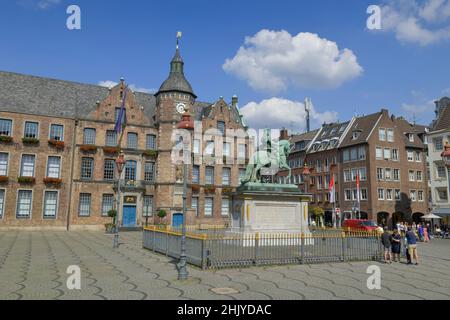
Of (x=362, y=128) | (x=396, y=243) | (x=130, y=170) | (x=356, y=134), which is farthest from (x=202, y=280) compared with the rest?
(x=362, y=128)

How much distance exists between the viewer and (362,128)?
189 ft

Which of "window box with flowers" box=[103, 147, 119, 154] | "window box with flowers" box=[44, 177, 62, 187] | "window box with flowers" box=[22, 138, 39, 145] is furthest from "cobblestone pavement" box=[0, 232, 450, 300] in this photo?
"window box with flowers" box=[103, 147, 119, 154]

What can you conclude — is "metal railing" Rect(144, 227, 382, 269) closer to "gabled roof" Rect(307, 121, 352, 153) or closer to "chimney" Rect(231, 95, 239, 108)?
"chimney" Rect(231, 95, 239, 108)

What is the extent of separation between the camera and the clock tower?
42.1 meters

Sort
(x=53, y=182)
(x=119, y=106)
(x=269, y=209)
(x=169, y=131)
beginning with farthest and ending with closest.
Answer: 1. (x=169, y=131)
2. (x=119, y=106)
3. (x=53, y=182)
4. (x=269, y=209)

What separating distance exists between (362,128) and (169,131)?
106 ft

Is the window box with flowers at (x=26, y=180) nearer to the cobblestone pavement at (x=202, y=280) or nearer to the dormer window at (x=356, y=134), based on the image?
the cobblestone pavement at (x=202, y=280)

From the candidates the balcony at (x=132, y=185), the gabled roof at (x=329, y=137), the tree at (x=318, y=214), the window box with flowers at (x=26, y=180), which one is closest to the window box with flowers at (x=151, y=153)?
the balcony at (x=132, y=185)

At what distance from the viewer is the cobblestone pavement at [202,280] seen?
979cm

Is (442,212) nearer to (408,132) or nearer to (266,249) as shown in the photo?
(408,132)

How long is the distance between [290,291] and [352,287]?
2189 millimetres
